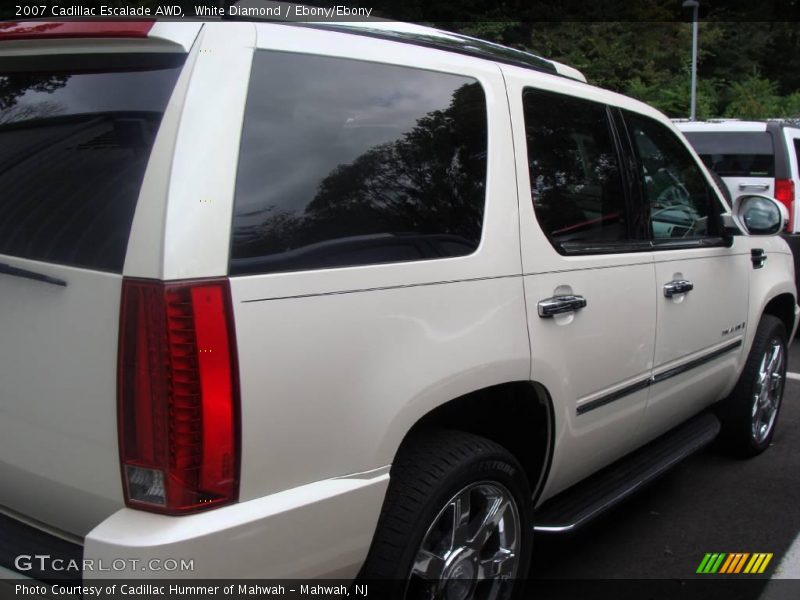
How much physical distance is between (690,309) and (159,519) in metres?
2.51

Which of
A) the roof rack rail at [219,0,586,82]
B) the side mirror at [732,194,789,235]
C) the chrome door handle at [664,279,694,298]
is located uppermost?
the roof rack rail at [219,0,586,82]

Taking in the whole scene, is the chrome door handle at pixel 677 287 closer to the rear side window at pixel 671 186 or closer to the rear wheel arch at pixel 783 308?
the rear side window at pixel 671 186

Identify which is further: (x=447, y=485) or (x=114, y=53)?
(x=447, y=485)

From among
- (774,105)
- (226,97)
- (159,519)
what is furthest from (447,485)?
(774,105)

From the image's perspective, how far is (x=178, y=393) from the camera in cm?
168

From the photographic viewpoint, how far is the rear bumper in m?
1.64

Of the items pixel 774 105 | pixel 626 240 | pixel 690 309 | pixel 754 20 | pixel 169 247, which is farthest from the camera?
pixel 754 20

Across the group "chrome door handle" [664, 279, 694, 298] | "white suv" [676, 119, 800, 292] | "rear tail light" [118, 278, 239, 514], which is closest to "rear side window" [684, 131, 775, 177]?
"white suv" [676, 119, 800, 292]

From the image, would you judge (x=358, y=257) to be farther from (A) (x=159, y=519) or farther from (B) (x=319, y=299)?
(A) (x=159, y=519)

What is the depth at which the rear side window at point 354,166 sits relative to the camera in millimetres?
1816

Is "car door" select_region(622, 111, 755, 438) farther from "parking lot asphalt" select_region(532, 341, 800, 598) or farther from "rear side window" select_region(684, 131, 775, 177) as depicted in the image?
"rear side window" select_region(684, 131, 775, 177)

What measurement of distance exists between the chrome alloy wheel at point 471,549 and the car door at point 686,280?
3.49ft

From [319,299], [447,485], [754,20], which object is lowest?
[447,485]

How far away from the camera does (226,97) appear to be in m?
1.77
